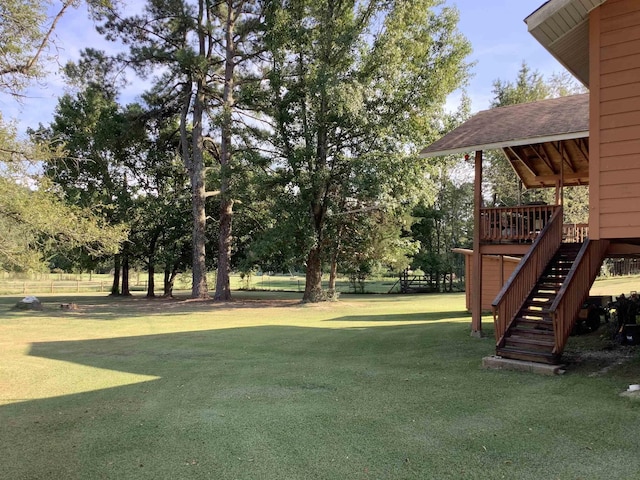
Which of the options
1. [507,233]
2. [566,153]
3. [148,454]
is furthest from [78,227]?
[566,153]

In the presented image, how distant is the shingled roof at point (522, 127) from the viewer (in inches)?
342

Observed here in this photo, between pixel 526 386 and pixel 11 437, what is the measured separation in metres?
5.99

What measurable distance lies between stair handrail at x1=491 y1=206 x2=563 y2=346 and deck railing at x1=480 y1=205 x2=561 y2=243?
16.8 inches

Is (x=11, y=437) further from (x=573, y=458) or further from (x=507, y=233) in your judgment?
(x=507, y=233)

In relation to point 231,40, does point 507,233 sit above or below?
below

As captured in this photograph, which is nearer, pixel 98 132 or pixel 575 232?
pixel 575 232

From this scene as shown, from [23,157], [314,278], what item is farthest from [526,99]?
[23,157]

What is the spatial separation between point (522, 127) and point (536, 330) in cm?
454

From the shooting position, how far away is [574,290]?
24.1ft

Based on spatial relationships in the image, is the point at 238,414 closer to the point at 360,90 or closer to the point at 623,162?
the point at 623,162

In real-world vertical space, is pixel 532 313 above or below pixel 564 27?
below

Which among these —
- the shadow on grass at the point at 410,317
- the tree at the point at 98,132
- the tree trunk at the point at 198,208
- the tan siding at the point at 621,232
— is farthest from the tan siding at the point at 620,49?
the tree at the point at 98,132

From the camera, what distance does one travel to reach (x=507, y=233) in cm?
1000

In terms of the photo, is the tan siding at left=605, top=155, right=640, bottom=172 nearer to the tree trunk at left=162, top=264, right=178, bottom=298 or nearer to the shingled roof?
the shingled roof
